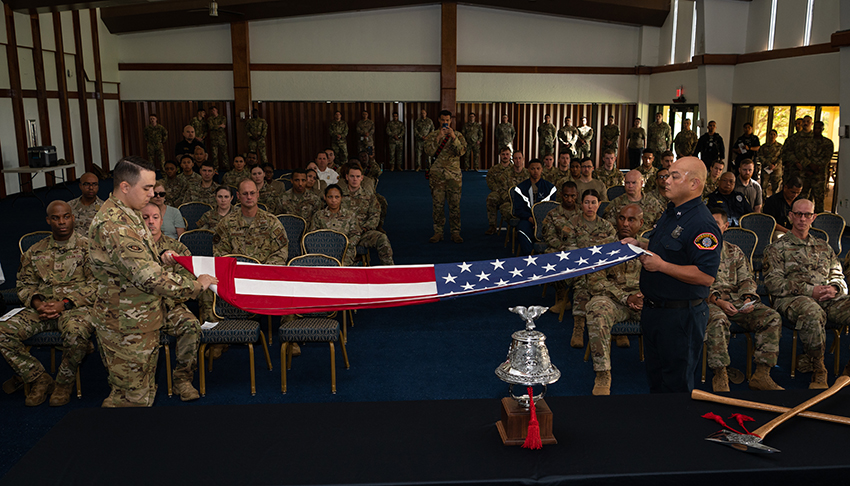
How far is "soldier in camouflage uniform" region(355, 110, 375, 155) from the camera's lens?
1898 cm

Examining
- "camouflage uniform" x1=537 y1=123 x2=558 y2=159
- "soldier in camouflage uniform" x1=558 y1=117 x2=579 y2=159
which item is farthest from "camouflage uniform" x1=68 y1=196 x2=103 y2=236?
"camouflage uniform" x1=537 y1=123 x2=558 y2=159

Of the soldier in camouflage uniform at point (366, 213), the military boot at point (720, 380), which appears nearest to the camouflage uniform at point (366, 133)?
the soldier in camouflage uniform at point (366, 213)

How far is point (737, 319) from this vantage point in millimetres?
4629

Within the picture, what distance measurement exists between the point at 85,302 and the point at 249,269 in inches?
76.4

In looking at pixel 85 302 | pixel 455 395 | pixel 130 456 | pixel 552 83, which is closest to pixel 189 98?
pixel 552 83

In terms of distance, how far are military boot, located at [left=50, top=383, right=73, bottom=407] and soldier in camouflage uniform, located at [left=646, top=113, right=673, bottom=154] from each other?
15220mm

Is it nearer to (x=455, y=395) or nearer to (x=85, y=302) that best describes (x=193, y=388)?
(x=85, y=302)

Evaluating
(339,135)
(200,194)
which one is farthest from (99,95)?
(200,194)

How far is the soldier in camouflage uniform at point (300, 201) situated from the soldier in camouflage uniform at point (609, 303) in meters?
3.76

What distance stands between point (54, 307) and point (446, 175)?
5.78 metres

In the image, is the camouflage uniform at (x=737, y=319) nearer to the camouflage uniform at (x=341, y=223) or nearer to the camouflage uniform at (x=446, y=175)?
the camouflage uniform at (x=341, y=223)

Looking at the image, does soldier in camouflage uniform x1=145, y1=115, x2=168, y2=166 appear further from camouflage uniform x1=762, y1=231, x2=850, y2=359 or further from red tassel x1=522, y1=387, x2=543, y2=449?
red tassel x1=522, y1=387, x2=543, y2=449

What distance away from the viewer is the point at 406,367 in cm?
493

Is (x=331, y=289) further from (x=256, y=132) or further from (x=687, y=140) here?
(x=256, y=132)
